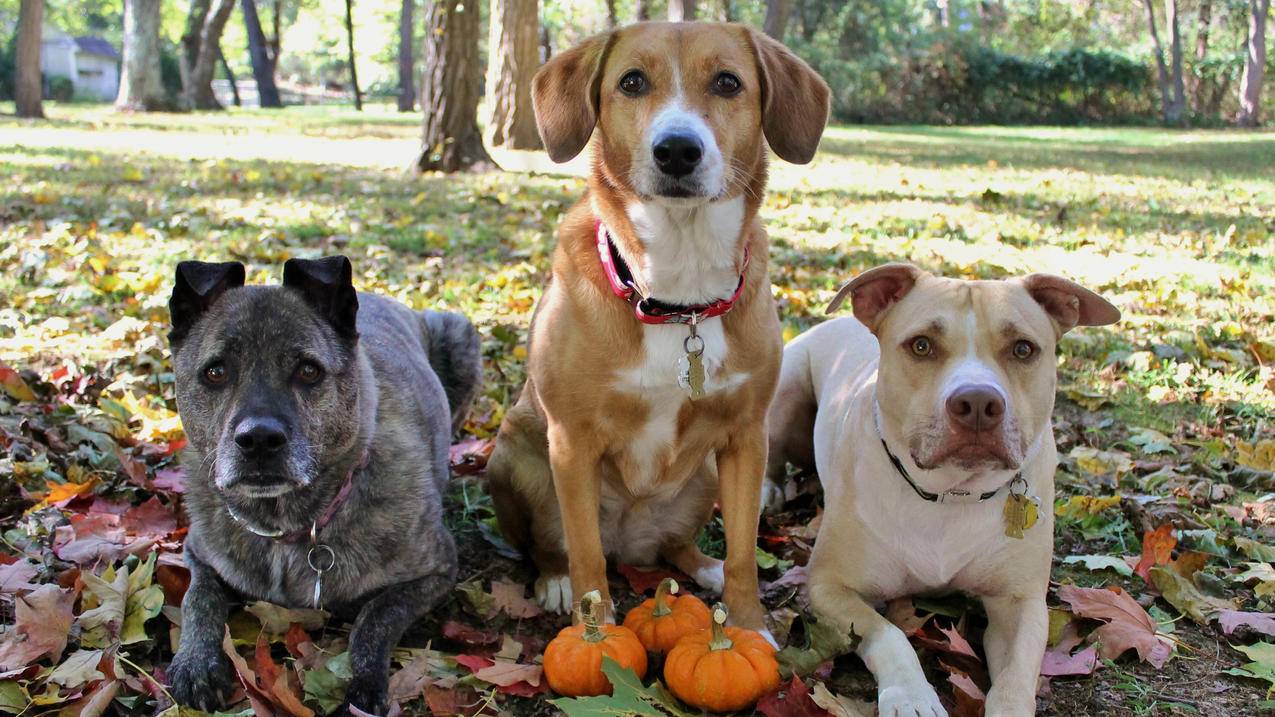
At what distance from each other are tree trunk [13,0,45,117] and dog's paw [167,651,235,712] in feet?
75.2

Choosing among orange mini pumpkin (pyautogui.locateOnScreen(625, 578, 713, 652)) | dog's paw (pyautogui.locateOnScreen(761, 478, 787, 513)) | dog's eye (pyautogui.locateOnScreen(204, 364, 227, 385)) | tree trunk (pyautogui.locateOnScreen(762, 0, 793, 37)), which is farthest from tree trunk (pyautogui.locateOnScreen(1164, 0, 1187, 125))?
dog's eye (pyautogui.locateOnScreen(204, 364, 227, 385))

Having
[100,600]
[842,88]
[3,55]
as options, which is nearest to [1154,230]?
[100,600]

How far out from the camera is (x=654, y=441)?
3639 mm

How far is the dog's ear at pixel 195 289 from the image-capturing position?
339cm

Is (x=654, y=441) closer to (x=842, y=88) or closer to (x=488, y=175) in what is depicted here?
(x=488, y=175)

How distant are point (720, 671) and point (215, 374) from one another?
1845 millimetres

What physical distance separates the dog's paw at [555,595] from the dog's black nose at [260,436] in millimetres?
1223

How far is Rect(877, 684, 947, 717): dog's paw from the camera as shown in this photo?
2.96 m

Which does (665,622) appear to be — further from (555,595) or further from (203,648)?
(203,648)

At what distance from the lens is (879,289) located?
3.78 metres

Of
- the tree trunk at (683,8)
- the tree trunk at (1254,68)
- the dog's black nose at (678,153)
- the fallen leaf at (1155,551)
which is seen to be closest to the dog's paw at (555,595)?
the dog's black nose at (678,153)

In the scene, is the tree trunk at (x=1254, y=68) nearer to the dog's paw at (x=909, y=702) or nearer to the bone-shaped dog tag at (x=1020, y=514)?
the bone-shaped dog tag at (x=1020, y=514)

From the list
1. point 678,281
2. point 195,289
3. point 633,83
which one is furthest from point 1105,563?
point 195,289

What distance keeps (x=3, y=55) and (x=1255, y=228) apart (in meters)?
46.7
